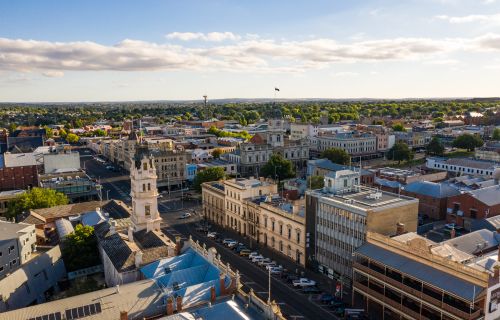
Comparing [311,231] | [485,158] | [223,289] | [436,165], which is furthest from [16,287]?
[485,158]

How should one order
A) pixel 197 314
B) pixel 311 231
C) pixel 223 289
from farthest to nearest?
pixel 311 231 → pixel 223 289 → pixel 197 314

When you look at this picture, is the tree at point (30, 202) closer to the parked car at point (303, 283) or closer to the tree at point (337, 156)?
the parked car at point (303, 283)

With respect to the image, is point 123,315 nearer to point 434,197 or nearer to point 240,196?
point 240,196

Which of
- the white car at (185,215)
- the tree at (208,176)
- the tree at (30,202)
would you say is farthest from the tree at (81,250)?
the tree at (208,176)

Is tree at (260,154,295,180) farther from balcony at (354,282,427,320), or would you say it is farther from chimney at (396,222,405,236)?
balcony at (354,282,427,320)

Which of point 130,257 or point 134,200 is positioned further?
point 134,200

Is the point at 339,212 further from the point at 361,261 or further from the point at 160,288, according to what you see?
the point at 160,288

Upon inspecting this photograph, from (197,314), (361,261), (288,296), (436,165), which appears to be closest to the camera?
(197,314)
